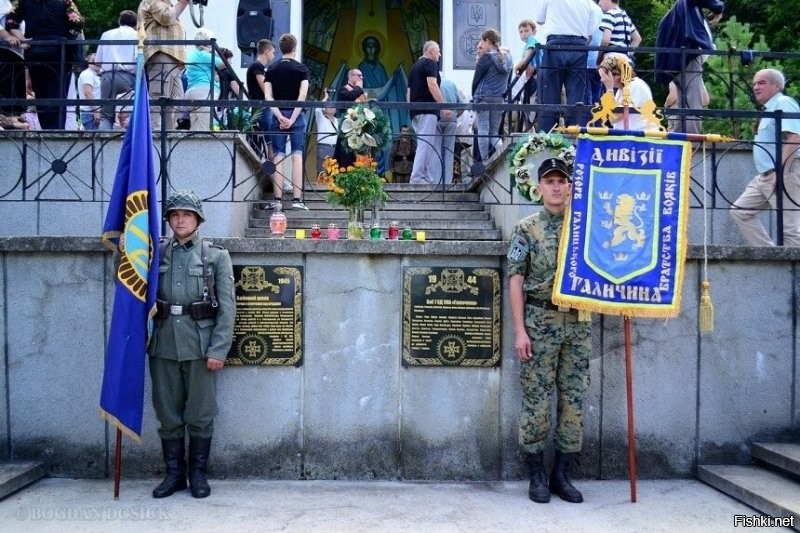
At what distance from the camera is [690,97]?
8961 mm

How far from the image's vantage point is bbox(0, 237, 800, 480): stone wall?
637cm

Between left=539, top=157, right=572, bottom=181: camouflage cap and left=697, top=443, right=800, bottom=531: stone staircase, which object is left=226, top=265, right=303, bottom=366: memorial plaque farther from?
left=697, top=443, right=800, bottom=531: stone staircase

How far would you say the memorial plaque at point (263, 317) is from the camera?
6.32 metres

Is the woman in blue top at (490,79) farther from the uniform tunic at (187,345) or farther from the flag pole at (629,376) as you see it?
the uniform tunic at (187,345)

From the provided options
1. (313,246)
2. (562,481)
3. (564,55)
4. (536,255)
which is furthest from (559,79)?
(562,481)

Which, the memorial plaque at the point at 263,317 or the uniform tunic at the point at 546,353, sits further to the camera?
the memorial plaque at the point at 263,317

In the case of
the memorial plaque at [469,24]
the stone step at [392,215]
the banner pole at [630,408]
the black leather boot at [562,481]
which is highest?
the memorial plaque at [469,24]

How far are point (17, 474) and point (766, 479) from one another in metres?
5.59

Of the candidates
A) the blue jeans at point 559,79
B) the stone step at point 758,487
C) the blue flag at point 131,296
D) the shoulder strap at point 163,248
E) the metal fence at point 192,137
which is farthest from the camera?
the blue jeans at point 559,79

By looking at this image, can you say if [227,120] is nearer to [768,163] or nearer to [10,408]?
[10,408]

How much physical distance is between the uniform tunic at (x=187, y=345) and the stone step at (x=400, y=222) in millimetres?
3110

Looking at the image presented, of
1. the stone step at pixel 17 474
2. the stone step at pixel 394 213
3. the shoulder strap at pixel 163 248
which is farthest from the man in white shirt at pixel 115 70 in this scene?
the stone step at pixel 17 474

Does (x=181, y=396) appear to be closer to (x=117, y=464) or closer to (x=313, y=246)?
(x=117, y=464)

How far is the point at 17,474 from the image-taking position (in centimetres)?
596
